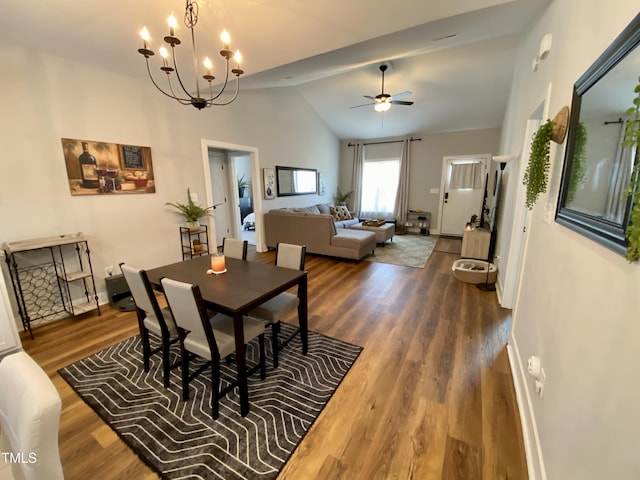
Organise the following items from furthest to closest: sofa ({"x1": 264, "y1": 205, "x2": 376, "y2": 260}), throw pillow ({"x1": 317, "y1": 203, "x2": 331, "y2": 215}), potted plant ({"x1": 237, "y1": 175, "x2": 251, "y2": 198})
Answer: potted plant ({"x1": 237, "y1": 175, "x2": 251, "y2": 198}), throw pillow ({"x1": 317, "y1": 203, "x2": 331, "y2": 215}), sofa ({"x1": 264, "y1": 205, "x2": 376, "y2": 260})

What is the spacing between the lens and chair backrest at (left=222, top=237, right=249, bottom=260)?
2.65 metres

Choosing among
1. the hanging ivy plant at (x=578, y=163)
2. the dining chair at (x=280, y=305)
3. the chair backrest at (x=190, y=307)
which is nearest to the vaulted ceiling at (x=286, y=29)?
the hanging ivy plant at (x=578, y=163)

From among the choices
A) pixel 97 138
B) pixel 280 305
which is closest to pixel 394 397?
pixel 280 305

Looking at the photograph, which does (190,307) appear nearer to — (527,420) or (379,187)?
(527,420)

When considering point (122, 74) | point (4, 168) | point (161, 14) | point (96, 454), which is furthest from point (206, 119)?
point (96, 454)

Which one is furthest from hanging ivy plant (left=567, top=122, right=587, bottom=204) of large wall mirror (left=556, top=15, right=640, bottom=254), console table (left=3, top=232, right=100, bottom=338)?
console table (left=3, top=232, right=100, bottom=338)

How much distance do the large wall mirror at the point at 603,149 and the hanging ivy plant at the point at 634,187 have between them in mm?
50

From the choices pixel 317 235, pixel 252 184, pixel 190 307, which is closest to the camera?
pixel 190 307

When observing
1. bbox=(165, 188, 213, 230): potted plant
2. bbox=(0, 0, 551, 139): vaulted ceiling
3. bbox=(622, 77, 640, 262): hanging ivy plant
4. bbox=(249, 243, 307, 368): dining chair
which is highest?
bbox=(0, 0, 551, 139): vaulted ceiling

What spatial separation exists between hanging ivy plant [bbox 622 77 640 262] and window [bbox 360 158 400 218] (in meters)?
7.14

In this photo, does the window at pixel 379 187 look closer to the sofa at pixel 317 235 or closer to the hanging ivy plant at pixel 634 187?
the sofa at pixel 317 235

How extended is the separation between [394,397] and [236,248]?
1.90 m

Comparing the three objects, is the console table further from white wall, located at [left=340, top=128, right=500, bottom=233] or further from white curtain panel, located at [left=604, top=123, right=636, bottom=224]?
white wall, located at [left=340, top=128, right=500, bottom=233]

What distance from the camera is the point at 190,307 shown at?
151 cm
